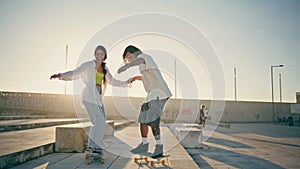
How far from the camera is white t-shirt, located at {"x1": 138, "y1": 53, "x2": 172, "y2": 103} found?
4.62 m

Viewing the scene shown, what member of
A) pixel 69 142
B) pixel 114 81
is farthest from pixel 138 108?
pixel 114 81

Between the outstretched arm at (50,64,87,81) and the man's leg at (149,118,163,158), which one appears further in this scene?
the man's leg at (149,118,163,158)

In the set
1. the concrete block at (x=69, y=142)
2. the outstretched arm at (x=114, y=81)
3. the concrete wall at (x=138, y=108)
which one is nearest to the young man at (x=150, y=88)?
the outstretched arm at (x=114, y=81)

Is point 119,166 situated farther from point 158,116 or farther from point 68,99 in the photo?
point 68,99

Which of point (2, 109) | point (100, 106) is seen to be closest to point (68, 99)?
point (2, 109)

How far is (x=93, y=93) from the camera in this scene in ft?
14.2

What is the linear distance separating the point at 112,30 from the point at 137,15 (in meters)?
0.94

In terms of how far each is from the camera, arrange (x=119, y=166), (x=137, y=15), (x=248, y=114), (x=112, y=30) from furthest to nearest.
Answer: (x=248, y=114), (x=137, y=15), (x=112, y=30), (x=119, y=166)

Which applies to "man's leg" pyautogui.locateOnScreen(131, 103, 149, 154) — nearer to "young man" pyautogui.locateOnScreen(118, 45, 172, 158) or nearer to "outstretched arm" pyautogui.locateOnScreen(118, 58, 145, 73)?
"young man" pyautogui.locateOnScreen(118, 45, 172, 158)

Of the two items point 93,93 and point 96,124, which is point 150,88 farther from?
point 96,124

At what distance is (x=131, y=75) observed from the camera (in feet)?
17.1

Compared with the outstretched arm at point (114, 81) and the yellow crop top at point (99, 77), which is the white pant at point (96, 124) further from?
the outstretched arm at point (114, 81)

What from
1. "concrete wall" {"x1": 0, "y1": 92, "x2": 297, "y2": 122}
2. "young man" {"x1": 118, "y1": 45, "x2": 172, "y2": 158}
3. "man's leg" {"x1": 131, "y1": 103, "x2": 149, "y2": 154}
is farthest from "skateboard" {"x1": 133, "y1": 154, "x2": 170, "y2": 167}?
"concrete wall" {"x1": 0, "y1": 92, "x2": 297, "y2": 122}

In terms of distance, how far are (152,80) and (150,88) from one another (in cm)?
14
